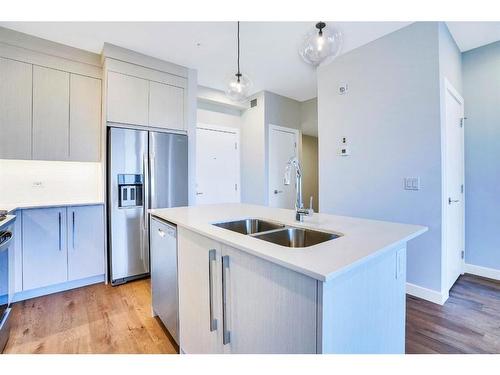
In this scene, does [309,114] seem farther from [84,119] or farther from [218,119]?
[84,119]

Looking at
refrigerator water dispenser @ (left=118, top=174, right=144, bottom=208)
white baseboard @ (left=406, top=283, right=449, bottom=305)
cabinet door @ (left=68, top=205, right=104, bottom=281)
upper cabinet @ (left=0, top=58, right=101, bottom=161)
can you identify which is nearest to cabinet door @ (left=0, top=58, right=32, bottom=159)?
upper cabinet @ (left=0, top=58, right=101, bottom=161)

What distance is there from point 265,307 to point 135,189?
94.0 inches

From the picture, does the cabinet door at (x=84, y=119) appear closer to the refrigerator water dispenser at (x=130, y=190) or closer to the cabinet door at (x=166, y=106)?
the refrigerator water dispenser at (x=130, y=190)

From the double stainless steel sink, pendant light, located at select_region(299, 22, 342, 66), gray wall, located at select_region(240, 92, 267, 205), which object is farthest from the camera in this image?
gray wall, located at select_region(240, 92, 267, 205)

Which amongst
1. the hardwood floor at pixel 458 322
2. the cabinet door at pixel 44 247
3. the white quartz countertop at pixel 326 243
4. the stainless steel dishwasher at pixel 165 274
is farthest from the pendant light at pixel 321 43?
the cabinet door at pixel 44 247

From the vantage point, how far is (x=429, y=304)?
2.26 metres

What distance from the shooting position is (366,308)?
1000 millimetres

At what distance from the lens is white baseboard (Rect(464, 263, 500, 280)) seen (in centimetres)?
277

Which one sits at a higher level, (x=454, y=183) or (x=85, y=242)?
(x=454, y=183)

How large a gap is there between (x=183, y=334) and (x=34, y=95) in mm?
2791

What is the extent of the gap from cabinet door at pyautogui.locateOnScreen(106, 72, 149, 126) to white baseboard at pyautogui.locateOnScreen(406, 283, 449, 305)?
3.39m

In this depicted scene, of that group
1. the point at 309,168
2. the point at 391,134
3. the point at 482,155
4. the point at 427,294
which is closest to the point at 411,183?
the point at 391,134

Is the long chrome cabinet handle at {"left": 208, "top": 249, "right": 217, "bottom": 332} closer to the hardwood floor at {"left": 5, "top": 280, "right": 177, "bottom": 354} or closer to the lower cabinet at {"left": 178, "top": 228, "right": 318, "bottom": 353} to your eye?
the lower cabinet at {"left": 178, "top": 228, "right": 318, "bottom": 353}
